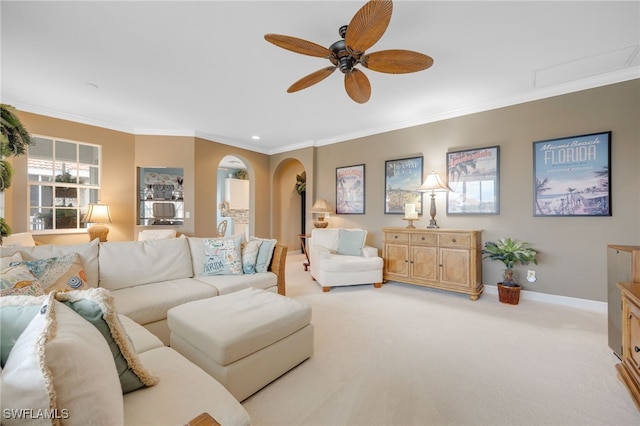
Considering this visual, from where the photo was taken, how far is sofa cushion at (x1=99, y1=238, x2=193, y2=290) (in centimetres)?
236

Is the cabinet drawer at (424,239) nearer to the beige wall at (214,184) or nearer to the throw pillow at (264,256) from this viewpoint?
the throw pillow at (264,256)

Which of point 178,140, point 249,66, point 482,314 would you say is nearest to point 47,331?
point 249,66

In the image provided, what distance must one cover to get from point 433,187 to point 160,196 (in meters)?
4.71

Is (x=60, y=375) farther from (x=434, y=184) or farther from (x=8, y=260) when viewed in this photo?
(x=434, y=184)

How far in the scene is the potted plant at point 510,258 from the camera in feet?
10.1

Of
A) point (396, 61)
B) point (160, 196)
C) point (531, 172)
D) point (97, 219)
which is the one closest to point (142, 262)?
point (97, 219)

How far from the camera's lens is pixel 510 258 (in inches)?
123

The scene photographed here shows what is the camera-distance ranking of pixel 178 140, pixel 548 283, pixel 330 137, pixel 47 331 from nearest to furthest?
pixel 47 331
pixel 548 283
pixel 178 140
pixel 330 137

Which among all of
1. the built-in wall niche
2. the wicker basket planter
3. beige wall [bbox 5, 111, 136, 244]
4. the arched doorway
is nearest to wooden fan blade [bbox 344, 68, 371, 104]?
the wicker basket planter

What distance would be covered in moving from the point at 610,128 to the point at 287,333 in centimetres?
390

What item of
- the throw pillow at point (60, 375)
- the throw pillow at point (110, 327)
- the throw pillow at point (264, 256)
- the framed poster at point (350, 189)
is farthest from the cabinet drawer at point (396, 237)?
the throw pillow at point (60, 375)

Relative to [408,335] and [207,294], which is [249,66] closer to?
[207,294]

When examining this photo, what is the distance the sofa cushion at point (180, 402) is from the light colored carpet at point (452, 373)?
22.3 inches

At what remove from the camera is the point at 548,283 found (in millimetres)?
3154
